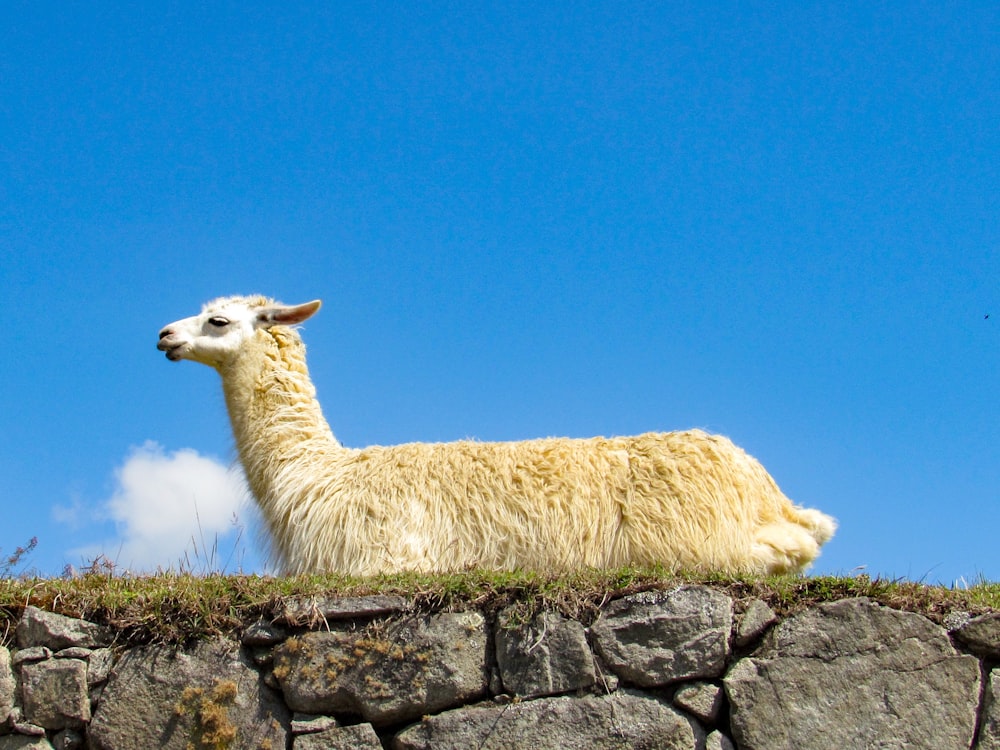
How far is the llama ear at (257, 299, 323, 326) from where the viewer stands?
847cm

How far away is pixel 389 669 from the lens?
17.8 feet

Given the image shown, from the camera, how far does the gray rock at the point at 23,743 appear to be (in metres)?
5.63

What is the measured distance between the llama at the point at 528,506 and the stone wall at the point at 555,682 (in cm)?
109

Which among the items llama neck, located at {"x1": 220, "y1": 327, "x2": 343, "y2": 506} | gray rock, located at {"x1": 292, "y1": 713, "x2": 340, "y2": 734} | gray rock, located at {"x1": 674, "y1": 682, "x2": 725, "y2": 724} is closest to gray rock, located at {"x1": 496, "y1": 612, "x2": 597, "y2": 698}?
gray rock, located at {"x1": 674, "y1": 682, "x2": 725, "y2": 724}

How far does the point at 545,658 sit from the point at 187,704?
1987mm

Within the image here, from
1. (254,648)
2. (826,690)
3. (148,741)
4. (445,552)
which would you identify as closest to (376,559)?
(445,552)

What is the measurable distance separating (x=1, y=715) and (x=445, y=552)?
286cm

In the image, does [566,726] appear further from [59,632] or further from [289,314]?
[289,314]

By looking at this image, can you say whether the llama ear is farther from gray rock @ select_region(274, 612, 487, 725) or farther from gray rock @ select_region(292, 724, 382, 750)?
gray rock @ select_region(292, 724, 382, 750)

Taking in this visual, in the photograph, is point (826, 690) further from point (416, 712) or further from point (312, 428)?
point (312, 428)

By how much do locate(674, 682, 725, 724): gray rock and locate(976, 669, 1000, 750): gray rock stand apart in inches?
54.9

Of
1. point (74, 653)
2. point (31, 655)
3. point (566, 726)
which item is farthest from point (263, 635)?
point (566, 726)

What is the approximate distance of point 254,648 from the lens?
562 centimetres

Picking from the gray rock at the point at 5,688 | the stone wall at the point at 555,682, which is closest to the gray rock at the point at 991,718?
the stone wall at the point at 555,682
